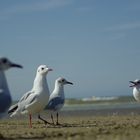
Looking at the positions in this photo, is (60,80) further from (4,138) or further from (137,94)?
(4,138)

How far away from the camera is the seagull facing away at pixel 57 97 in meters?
18.2

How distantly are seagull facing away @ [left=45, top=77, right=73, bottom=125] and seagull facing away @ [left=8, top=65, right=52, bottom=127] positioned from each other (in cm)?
145

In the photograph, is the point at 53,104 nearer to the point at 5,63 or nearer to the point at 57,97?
the point at 57,97

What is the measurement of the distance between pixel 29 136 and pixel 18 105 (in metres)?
4.09

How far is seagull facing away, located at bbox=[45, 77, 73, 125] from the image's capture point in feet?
59.8

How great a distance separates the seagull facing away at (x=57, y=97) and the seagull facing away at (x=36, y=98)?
1454 millimetres

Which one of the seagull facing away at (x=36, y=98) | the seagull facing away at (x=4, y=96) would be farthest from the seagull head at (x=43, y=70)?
the seagull facing away at (x=4, y=96)

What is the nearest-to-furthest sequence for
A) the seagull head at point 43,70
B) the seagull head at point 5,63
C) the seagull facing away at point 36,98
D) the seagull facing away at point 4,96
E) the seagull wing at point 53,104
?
the seagull facing away at point 4,96
the seagull head at point 5,63
the seagull facing away at point 36,98
the seagull head at point 43,70
the seagull wing at point 53,104

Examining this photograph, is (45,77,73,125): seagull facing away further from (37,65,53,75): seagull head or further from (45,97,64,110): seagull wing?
(37,65,53,75): seagull head

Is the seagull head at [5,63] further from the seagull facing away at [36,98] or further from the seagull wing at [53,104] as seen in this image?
the seagull wing at [53,104]

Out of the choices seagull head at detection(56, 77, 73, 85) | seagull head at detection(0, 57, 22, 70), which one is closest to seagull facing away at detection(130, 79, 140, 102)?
seagull head at detection(56, 77, 73, 85)

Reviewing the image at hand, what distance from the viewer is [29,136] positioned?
504 inches

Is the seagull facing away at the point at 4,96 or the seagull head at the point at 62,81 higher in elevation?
the seagull head at the point at 62,81

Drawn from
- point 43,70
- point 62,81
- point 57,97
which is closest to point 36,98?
point 43,70
